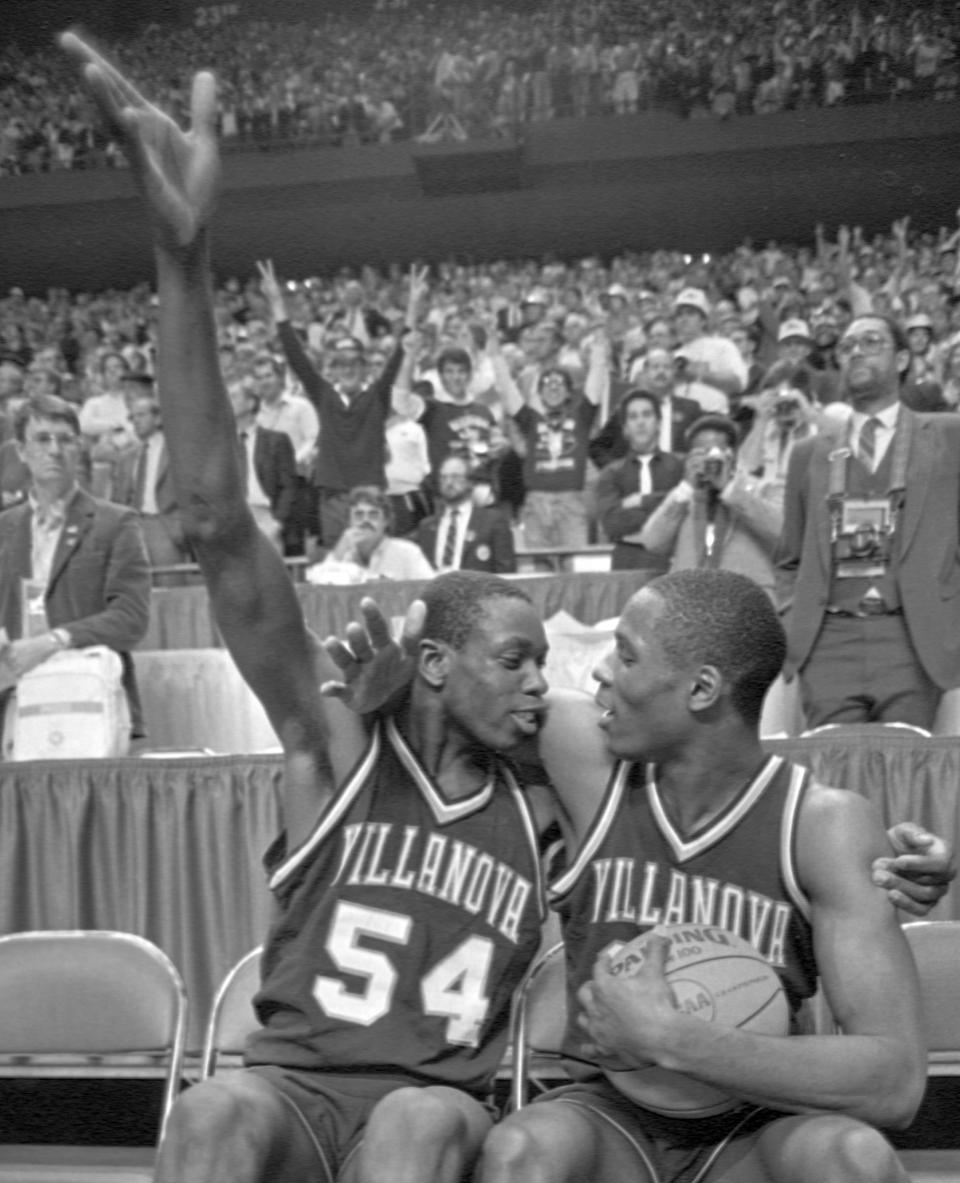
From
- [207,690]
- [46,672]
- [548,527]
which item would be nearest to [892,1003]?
[46,672]

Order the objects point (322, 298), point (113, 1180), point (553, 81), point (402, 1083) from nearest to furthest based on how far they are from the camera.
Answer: point (402, 1083) < point (113, 1180) < point (322, 298) < point (553, 81)

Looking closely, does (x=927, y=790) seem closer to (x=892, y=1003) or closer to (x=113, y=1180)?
(x=892, y=1003)

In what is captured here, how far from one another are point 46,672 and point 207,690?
1148 millimetres

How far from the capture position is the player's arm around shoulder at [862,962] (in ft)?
6.86

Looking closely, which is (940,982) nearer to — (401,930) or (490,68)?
(401,930)

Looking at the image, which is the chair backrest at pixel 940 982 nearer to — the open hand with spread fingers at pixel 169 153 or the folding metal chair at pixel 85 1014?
the folding metal chair at pixel 85 1014

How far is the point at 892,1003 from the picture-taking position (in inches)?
84.1

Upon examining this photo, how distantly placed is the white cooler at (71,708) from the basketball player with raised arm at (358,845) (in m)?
2.54

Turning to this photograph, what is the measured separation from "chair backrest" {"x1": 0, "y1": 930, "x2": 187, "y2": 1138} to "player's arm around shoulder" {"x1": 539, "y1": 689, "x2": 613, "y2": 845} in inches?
40.9

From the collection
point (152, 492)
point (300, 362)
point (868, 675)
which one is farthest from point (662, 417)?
point (868, 675)

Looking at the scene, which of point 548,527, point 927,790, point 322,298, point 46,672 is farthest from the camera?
point 322,298

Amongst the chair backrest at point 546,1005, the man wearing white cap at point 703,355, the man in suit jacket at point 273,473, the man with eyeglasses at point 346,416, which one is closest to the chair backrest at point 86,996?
the chair backrest at point 546,1005

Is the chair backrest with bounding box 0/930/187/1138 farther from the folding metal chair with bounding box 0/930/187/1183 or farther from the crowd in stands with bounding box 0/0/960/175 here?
the crowd in stands with bounding box 0/0/960/175

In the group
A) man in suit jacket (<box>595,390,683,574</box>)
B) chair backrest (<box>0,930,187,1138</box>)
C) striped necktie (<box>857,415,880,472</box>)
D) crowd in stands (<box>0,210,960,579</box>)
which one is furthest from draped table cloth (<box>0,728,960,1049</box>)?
man in suit jacket (<box>595,390,683,574</box>)
